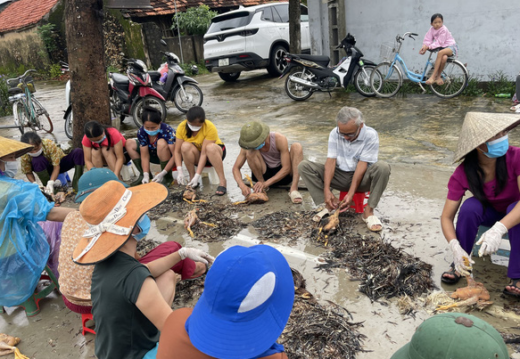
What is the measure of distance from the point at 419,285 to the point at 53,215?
7.98 feet

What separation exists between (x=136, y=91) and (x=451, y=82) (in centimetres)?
572

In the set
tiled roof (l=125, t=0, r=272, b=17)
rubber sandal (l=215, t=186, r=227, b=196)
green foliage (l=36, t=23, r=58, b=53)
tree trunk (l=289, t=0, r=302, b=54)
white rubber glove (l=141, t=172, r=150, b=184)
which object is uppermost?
tiled roof (l=125, t=0, r=272, b=17)

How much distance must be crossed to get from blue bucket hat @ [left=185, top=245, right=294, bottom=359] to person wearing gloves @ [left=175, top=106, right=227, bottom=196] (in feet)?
10.2

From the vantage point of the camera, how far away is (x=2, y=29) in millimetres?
17453

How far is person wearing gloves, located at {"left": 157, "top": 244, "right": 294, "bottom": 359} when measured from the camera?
3.74ft

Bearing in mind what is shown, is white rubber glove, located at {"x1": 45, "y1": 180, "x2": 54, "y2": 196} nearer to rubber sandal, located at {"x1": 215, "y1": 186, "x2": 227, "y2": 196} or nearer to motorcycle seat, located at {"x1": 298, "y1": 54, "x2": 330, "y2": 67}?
rubber sandal, located at {"x1": 215, "y1": 186, "x2": 227, "y2": 196}

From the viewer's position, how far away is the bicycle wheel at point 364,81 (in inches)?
308

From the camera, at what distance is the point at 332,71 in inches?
316

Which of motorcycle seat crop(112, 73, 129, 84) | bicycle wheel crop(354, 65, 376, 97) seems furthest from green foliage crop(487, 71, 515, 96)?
motorcycle seat crop(112, 73, 129, 84)

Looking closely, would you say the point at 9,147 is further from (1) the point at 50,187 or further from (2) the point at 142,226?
(1) the point at 50,187

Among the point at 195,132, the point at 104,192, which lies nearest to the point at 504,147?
the point at 104,192

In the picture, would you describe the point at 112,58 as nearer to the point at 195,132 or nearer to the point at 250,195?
the point at 195,132

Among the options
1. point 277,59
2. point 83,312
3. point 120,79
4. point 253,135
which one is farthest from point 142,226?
point 277,59

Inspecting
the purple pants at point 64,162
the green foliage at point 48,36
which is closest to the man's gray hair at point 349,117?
the purple pants at point 64,162
